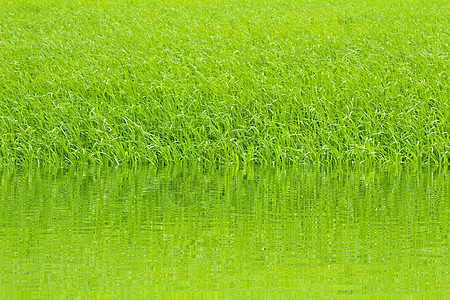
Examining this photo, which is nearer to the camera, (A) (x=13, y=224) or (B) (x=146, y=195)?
(A) (x=13, y=224)

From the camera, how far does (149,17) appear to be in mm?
21750

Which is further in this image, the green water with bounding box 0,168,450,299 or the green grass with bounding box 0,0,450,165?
the green grass with bounding box 0,0,450,165

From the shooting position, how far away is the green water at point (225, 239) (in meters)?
3.78

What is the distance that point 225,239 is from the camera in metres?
4.66

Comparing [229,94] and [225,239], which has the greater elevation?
[229,94]

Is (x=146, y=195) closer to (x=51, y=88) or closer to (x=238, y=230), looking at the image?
(x=238, y=230)

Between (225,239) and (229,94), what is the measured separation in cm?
685

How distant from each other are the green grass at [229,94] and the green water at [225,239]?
188 cm

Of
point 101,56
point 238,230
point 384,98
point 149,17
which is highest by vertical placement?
point 149,17

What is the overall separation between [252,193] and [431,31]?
12266mm

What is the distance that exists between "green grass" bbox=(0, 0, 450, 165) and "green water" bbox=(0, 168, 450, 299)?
188 cm

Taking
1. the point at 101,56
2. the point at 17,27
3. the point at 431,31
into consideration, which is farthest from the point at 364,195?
the point at 17,27

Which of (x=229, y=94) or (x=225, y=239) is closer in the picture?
(x=225, y=239)

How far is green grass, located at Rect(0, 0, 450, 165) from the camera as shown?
9.07 meters
